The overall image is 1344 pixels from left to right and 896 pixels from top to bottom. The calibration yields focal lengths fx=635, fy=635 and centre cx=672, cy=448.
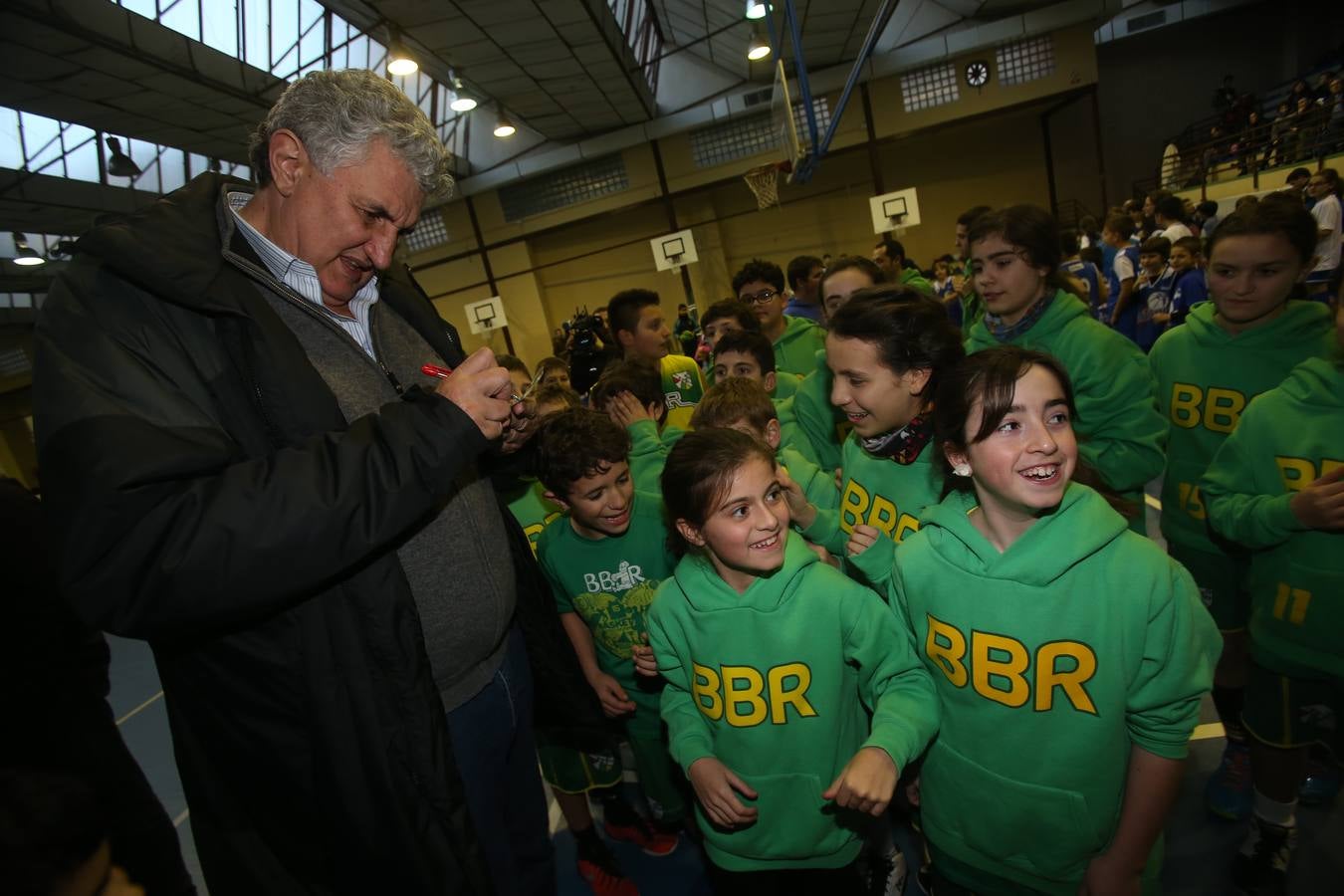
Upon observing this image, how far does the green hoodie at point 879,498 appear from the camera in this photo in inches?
72.0

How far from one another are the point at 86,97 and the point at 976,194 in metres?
15.0

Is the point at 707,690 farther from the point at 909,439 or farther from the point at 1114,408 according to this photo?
the point at 1114,408

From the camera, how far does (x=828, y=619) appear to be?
1.50m

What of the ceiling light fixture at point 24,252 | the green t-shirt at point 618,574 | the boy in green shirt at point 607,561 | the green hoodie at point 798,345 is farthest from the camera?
the ceiling light fixture at point 24,252

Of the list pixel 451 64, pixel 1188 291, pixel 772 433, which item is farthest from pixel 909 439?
pixel 451 64

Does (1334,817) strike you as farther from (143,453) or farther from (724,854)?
(143,453)

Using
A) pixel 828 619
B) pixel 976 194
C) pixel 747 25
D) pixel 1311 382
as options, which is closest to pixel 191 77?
pixel 747 25

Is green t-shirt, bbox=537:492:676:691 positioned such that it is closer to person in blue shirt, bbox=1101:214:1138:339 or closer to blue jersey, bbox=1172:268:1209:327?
blue jersey, bbox=1172:268:1209:327

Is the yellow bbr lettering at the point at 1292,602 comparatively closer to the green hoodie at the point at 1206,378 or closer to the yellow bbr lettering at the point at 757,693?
the green hoodie at the point at 1206,378

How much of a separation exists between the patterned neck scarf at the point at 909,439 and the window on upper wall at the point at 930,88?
13.0 m

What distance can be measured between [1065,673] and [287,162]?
6.39 feet

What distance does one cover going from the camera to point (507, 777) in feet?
5.72

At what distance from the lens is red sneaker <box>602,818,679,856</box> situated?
2.44 meters

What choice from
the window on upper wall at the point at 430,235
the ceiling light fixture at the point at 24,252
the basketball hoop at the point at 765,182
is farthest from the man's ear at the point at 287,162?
the window on upper wall at the point at 430,235
